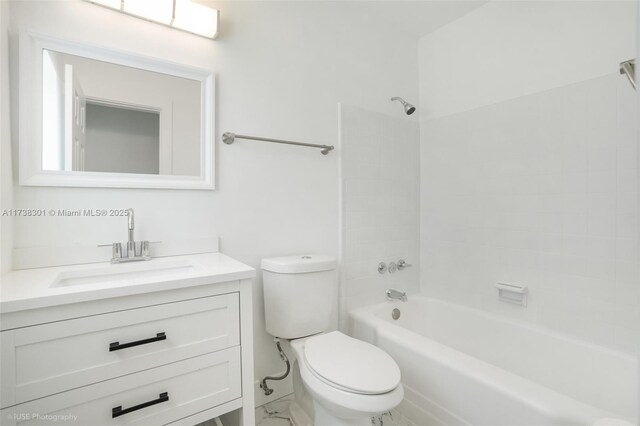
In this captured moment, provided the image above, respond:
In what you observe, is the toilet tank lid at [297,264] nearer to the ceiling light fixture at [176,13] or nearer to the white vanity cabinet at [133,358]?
the white vanity cabinet at [133,358]

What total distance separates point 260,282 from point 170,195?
663 mm

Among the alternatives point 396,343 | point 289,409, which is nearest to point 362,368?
point 396,343

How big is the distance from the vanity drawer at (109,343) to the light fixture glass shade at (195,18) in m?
1.27

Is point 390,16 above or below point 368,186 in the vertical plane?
above

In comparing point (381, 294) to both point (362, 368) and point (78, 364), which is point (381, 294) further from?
point (78, 364)

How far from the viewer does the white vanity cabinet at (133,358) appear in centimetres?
83

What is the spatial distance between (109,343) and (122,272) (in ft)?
1.27

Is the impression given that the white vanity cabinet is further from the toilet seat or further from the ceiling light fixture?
the ceiling light fixture

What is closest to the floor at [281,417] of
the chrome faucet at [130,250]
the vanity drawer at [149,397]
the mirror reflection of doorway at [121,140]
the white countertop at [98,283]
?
the vanity drawer at [149,397]

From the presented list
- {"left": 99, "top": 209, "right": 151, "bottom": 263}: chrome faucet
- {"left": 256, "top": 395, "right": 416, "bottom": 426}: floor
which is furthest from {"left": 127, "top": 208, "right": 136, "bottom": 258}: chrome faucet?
{"left": 256, "top": 395, "right": 416, "bottom": 426}: floor

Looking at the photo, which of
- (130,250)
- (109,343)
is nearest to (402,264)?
(130,250)

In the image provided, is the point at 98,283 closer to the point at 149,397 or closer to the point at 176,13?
the point at 149,397

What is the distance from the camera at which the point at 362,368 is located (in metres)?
1.21

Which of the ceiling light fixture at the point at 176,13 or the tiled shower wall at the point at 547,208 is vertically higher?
the ceiling light fixture at the point at 176,13
